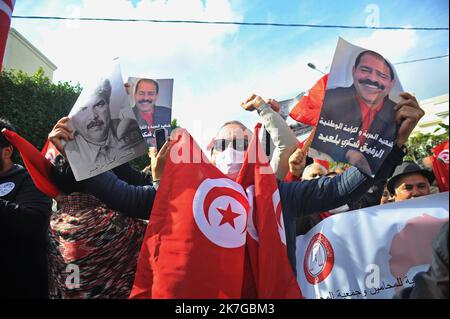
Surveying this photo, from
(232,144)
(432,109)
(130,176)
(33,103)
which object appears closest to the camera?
(232,144)

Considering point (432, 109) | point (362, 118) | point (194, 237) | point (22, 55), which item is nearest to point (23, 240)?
point (194, 237)

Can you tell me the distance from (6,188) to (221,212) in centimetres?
125

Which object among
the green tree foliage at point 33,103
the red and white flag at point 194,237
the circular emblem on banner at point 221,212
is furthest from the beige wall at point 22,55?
the circular emblem on banner at point 221,212

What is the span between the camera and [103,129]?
1848mm

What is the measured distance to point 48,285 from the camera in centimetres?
198

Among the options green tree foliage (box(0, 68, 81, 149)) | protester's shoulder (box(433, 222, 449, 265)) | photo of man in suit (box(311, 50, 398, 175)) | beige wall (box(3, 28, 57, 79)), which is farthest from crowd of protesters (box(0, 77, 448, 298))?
beige wall (box(3, 28, 57, 79))

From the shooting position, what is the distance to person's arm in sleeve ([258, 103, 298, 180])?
2.21 meters

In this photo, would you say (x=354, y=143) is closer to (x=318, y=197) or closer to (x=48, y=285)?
(x=318, y=197)

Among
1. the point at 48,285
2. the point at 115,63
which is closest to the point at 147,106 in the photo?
the point at 115,63

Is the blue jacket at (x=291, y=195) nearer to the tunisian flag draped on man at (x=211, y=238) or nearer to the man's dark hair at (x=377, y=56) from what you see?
the tunisian flag draped on man at (x=211, y=238)

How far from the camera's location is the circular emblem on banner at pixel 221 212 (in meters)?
1.53

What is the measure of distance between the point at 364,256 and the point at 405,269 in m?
0.22

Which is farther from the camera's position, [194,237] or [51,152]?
[51,152]

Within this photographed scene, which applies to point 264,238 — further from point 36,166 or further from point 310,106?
point 36,166
